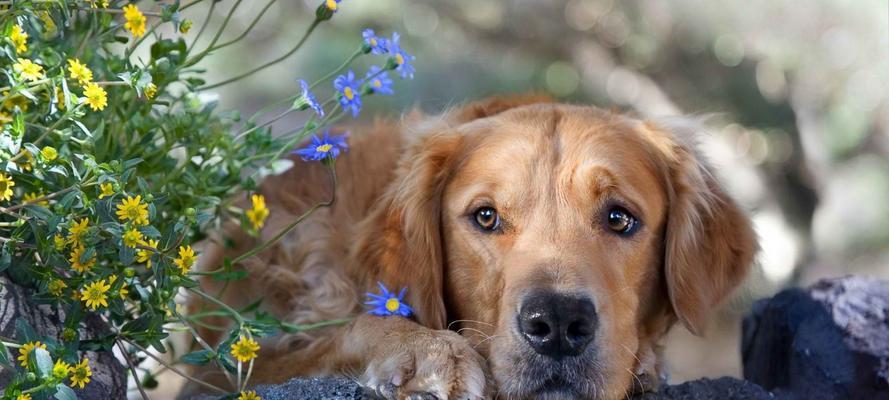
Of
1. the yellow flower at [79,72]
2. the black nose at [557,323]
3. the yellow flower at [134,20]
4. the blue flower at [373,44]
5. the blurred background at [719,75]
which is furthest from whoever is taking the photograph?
the blurred background at [719,75]

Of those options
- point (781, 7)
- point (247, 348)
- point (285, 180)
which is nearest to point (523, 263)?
point (247, 348)

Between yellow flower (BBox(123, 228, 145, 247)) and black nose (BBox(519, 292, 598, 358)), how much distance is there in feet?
3.42

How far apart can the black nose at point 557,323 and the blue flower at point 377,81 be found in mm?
808

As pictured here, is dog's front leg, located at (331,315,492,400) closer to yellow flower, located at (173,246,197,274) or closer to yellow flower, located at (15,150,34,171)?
yellow flower, located at (173,246,197,274)

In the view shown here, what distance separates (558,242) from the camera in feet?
10.1

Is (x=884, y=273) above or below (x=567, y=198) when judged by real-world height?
below

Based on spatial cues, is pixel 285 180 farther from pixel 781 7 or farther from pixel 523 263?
pixel 781 7

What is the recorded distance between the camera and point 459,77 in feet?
26.5

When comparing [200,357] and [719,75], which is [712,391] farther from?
[719,75]

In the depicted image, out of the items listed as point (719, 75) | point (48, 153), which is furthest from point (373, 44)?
point (719, 75)

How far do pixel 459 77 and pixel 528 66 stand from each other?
0.54 metres

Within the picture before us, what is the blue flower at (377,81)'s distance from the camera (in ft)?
10.3

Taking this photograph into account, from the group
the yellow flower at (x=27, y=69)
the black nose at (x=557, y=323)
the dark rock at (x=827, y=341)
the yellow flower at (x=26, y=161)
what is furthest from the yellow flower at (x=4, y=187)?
the dark rock at (x=827, y=341)

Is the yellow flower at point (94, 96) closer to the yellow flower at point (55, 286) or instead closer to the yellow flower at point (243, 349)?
the yellow flower at point (55, 286)
